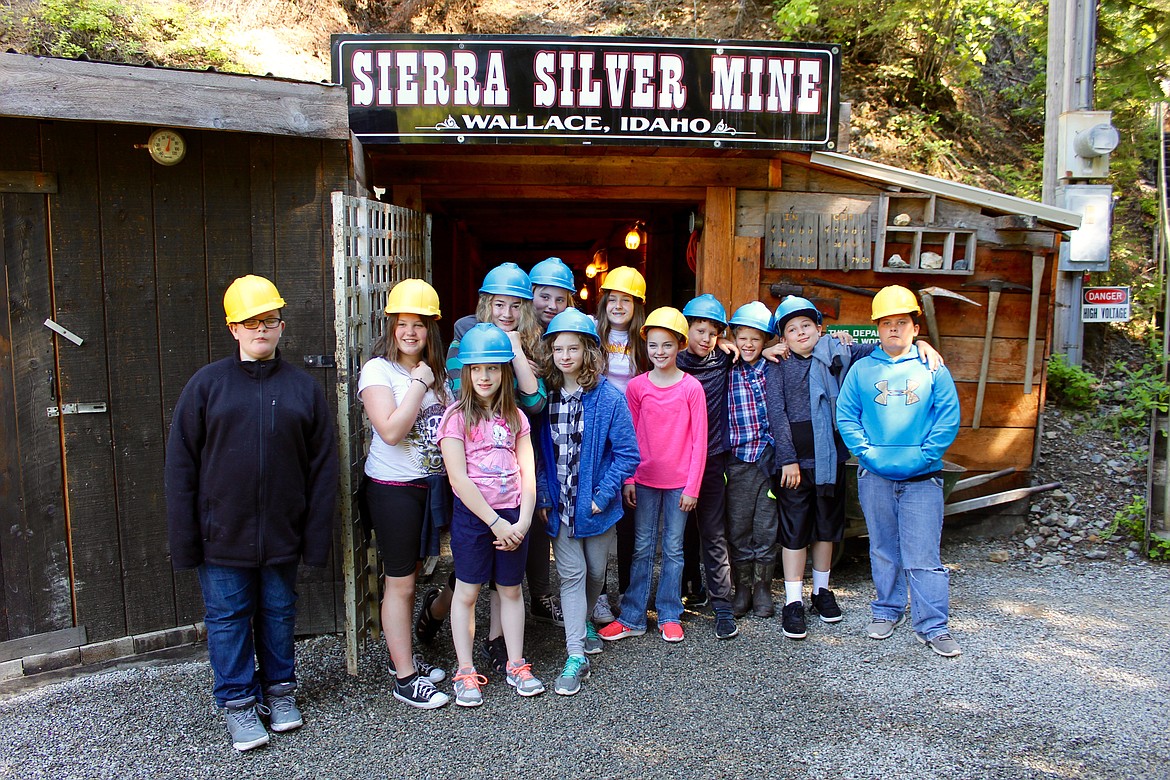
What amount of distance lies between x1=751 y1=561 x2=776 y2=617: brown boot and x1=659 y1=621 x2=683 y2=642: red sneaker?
1.87 ft

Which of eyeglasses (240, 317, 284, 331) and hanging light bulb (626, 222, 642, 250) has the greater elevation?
hanging light bulb (626, 222, 642, 250)

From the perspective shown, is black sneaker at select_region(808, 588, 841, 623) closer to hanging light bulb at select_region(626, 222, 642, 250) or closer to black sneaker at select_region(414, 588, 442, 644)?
black sneaker at select_region(414, 588, 442, 644)

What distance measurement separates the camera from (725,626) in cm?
443

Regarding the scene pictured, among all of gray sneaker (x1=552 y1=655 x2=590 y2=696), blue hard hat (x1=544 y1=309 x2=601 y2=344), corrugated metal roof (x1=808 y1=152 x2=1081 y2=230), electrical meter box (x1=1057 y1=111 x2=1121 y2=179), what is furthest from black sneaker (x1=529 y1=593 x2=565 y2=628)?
electrical meter box (x1=1057 y1=111 x2=1121 y2=179)

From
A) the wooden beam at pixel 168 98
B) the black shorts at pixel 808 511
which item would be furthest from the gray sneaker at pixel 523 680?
the wooden beam at pixel 168 98

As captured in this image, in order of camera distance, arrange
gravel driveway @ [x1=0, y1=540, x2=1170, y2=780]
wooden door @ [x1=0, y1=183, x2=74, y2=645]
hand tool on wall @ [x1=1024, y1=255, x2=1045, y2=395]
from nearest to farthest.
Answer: gravel driveway @ [x1=0, y1=540, x2=1170, y2=780]
wooden door @ [x1=0, y1=183, x2=74, y2=645]
hand tool on wall @ [x1=1024, y1=255, x2=1045, y2=395]

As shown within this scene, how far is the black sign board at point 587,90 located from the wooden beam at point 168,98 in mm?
776

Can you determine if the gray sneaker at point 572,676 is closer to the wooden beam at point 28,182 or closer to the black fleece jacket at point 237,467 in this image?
the black fleece jacket at point 237,467

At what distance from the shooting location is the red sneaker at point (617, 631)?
14.4ft

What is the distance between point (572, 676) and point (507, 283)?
6.33ft

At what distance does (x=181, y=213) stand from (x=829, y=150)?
3966 millimetres

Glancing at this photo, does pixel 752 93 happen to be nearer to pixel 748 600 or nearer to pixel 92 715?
pixel 748 600

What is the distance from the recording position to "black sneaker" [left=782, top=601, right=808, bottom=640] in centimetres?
442

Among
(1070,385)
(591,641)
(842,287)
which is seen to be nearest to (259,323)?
(591,641)
